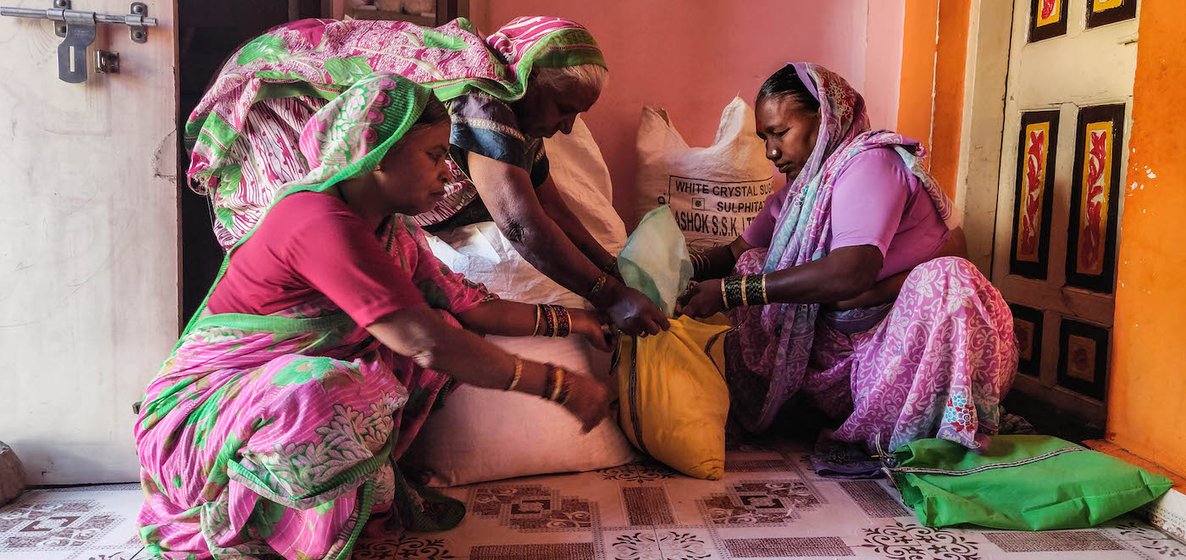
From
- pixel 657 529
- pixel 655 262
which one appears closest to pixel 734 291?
pixel 655 262

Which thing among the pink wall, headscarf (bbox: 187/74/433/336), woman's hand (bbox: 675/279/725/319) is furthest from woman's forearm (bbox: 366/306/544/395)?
the pink wall

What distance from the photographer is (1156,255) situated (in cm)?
220

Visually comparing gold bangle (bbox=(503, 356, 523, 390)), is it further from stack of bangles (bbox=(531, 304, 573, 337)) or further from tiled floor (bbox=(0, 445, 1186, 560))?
stack of bangles (bbox=(531, 304, 573, 337))

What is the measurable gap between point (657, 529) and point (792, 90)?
132 centimetres

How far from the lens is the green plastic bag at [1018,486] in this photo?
204 centimetres

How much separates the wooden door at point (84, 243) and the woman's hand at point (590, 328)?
104 cm

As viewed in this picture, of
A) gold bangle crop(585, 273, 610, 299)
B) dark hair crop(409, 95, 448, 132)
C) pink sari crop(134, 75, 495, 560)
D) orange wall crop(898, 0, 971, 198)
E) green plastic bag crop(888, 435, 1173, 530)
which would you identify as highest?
orange wall crop(898, 0, 971, 198)

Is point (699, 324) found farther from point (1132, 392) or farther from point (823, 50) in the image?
point (823, 50)

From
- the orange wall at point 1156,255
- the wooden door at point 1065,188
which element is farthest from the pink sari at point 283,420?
the wooden door at point 1065,188

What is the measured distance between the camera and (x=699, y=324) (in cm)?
246

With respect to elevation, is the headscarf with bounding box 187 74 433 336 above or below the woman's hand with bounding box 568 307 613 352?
above

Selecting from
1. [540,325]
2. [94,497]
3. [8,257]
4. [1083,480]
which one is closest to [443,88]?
[540,325]

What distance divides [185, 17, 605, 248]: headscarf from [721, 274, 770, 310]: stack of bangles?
721 millimetres

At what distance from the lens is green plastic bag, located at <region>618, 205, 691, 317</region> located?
2422mm
